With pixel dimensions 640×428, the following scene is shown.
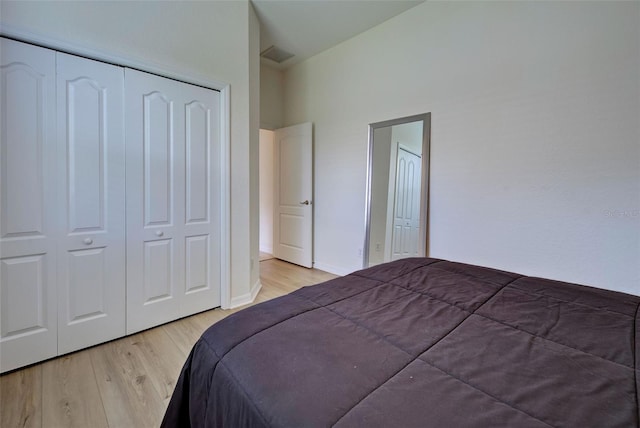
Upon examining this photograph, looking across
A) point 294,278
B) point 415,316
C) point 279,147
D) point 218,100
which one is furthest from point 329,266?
point 415,316

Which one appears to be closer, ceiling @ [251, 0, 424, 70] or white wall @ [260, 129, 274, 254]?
ceiling @ [251, 0, 424, 70]

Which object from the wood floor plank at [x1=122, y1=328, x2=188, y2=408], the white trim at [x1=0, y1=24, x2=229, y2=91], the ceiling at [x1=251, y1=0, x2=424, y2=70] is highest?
the ceiling at [x1=251, y1=0, x2=424, y2=70]

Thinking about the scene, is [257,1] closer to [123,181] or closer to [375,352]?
[123,181]

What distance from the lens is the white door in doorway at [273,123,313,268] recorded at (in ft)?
12.6

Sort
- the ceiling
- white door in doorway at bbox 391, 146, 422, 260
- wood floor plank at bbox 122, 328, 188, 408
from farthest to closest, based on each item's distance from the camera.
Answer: white door in doorway at bbox 391, 146, 422, 260, the ceiling, wood floor plank at bbox 122, 328, 188, 408

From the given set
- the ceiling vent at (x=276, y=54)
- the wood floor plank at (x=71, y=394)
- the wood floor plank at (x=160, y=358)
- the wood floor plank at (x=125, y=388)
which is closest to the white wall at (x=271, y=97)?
the ceiling vent at (x=276, y=54)

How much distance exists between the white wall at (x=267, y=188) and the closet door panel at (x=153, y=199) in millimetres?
2626

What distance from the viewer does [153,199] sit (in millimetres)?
2107

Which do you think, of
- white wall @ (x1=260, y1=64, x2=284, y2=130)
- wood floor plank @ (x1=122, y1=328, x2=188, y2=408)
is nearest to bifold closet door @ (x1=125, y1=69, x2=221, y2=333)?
wood floor plank @ (x1=122, y1=328, x2=188, y2=408)

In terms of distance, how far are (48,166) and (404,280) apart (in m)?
2.19

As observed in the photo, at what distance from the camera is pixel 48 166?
1699 millimetres

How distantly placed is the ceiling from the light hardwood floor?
3.08 metres

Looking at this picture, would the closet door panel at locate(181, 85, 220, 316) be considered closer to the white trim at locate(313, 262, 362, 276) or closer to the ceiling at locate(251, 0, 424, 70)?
the ceiling at locate(251, 0, 424, 70)

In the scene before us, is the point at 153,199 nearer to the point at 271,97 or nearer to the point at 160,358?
the point at 160,358
